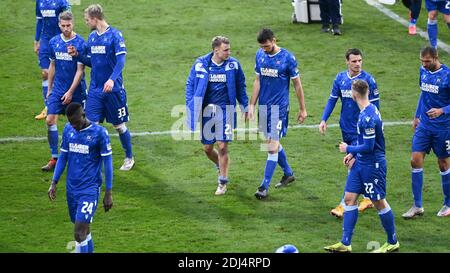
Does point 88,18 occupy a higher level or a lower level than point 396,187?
higher

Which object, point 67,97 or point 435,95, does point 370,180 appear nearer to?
point 435,95

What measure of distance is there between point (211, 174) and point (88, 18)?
2.98m

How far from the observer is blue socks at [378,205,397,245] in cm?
1373

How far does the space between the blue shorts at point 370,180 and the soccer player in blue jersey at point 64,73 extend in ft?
16.3

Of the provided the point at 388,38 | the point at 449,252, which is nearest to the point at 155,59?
the point at 388,38

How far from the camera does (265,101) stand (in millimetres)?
16109

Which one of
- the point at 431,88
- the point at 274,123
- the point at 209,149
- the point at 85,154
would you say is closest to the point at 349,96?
the point at 431,88

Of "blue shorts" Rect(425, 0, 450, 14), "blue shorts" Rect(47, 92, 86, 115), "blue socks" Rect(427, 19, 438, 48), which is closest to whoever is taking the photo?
"blue shorts" Rect(47, 92, 86, 115)

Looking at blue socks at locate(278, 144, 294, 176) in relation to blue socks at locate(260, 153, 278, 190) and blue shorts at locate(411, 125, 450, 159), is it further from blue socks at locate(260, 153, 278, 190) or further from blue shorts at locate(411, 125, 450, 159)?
blue shorts at locate(411, 125, 450, 159)

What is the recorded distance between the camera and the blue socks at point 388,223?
1373 cm

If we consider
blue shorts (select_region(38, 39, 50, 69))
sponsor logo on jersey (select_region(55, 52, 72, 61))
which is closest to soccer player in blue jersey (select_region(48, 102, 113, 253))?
sponsor logo on jersey (select_region(55, 52, 72, 61))

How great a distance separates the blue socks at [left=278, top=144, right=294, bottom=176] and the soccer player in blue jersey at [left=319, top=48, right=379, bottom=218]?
1.41m

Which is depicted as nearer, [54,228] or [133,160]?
[54,228]
